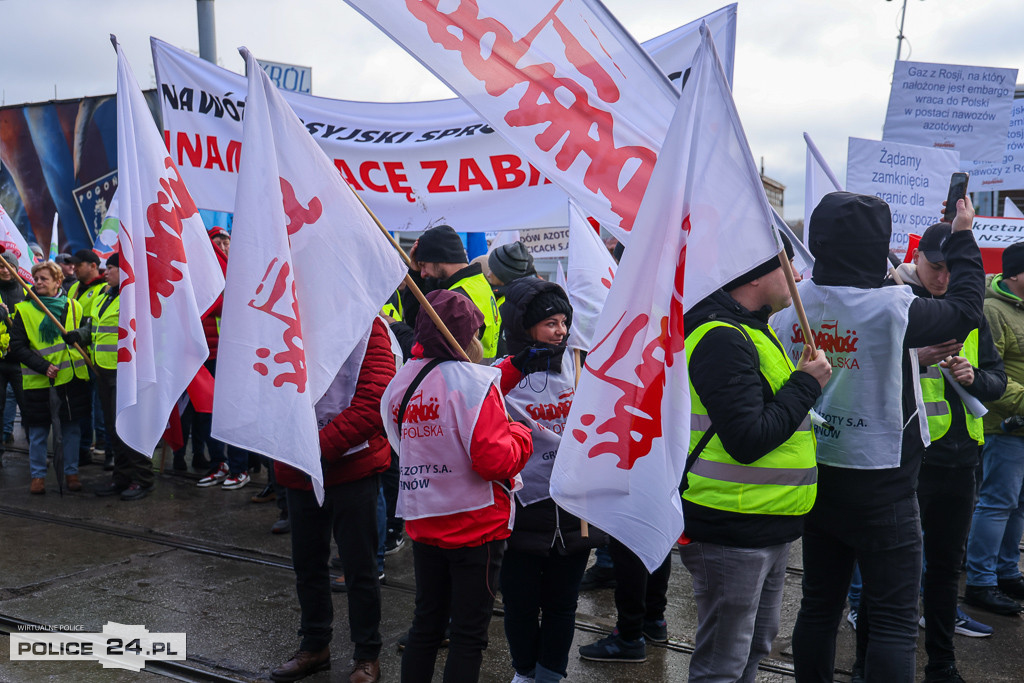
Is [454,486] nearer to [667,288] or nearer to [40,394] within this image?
[667,288]

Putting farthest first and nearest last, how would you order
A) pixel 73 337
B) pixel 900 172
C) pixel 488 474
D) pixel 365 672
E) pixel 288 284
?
1. pixel 73 337
2. pixel 900 172
3. pixel 365 672
4. pixel 288 284
5. pixel 488 474

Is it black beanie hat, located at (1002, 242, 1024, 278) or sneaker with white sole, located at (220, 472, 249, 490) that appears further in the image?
sneaker with white sole, located at (220, 472, 249, 490)

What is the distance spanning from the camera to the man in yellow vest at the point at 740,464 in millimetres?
2758

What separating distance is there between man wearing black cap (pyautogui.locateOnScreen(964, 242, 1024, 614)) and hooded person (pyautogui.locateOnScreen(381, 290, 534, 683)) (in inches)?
122

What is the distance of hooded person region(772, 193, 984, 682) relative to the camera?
3055mm

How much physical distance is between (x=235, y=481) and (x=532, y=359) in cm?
517

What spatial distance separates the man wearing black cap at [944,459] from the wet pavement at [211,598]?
405 mm

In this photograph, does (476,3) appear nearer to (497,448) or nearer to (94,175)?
(497,448)

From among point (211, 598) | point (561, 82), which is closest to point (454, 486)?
point (561, 82)

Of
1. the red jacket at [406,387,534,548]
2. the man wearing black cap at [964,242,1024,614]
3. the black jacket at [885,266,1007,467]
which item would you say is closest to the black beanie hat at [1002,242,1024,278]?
the man wearing black cap at [964,242,1024,614]

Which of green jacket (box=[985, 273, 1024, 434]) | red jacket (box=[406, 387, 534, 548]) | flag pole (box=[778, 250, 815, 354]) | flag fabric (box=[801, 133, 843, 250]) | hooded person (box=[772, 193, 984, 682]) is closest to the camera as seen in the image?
flag pole (box=[778, 250, 815, 354])

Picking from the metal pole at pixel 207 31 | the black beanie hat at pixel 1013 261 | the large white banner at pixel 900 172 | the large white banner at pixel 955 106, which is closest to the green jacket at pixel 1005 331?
the black beanie hat at pixel 1013 261

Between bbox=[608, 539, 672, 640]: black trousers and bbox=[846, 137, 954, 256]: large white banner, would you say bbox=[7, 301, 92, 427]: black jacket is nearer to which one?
bbox=[608, 539, 672, 640]: black trousers

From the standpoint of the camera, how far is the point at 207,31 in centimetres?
834
